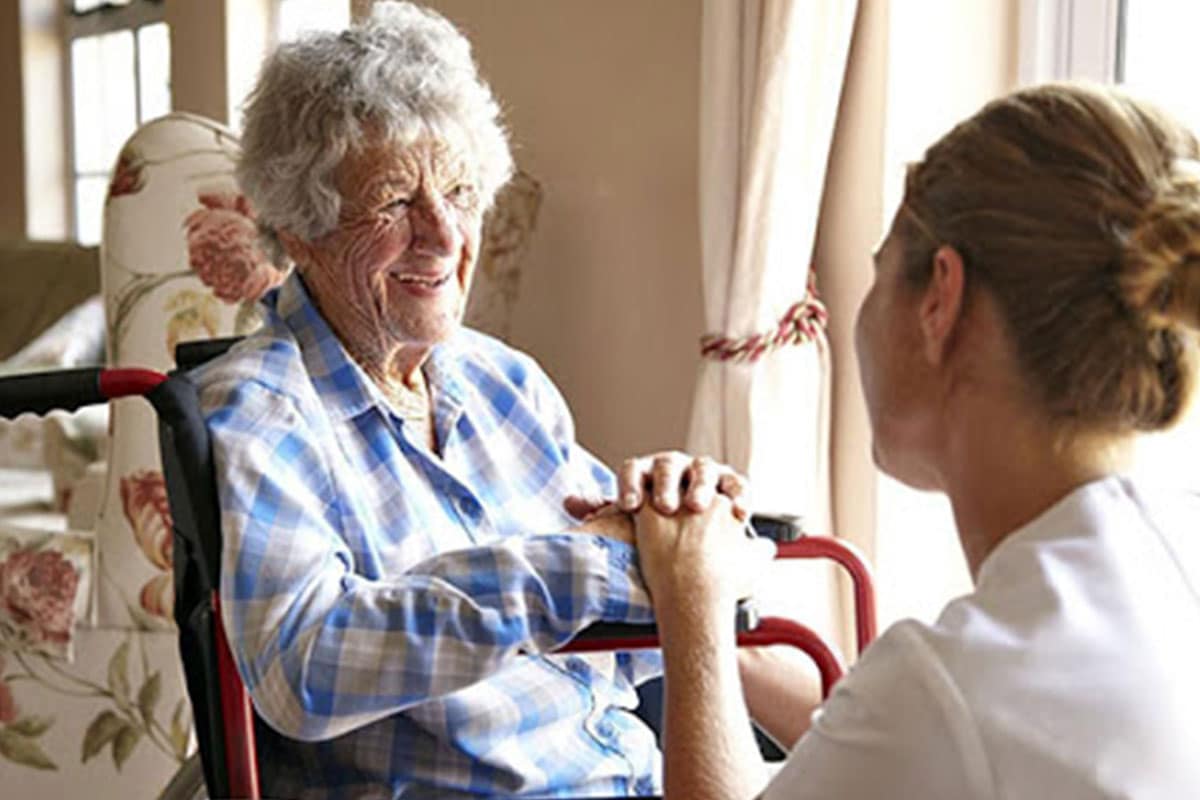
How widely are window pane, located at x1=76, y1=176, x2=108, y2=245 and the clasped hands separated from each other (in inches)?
190

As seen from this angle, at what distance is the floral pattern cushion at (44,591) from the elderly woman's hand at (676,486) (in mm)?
1279

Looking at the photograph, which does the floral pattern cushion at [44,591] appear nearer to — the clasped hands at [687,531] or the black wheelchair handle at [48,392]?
the black wheelchair handle at [48,392]

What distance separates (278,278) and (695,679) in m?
1.39

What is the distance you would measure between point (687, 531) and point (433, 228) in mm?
431

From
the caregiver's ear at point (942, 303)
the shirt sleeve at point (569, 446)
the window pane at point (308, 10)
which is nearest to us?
the caregiver's ear at point (942, 303)

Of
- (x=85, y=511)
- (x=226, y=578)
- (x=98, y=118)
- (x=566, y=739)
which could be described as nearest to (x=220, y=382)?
(x=226, y=578)

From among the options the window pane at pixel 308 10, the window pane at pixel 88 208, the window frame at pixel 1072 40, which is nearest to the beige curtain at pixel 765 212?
the window frame at pixel 1072 40

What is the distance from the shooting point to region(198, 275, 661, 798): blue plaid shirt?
137 centimetres

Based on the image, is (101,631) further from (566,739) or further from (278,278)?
(566,739)

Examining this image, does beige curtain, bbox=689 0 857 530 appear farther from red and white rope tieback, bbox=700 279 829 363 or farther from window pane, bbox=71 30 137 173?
window pane, bbox=71 30 137 173

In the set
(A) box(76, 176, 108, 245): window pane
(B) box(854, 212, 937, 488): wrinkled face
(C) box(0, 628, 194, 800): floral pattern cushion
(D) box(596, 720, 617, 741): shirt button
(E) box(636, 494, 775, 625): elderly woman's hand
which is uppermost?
(B) box(854, 212, 937, 488): wrinkled face

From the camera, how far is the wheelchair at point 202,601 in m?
1.39

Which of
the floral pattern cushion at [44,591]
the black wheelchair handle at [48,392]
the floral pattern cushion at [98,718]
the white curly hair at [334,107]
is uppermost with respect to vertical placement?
the white curly hair at [334,107]

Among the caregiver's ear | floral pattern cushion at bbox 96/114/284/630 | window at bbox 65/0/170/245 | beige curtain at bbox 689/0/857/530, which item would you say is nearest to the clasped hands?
the caregiver's ear
